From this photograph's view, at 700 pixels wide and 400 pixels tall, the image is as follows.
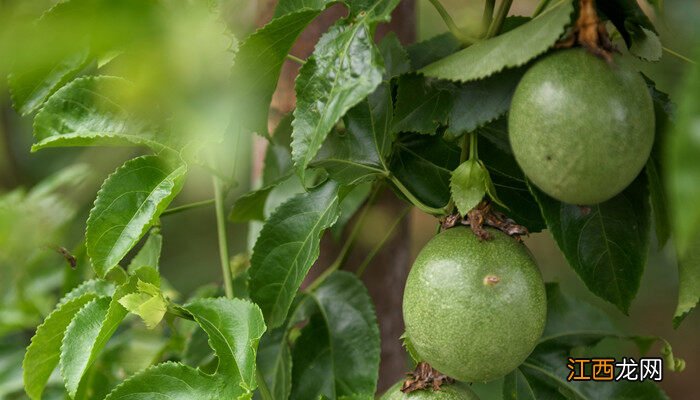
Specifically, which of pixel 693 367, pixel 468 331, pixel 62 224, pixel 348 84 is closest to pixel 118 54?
pixel 348 84

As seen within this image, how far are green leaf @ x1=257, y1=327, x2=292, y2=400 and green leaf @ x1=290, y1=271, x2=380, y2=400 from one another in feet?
0.04

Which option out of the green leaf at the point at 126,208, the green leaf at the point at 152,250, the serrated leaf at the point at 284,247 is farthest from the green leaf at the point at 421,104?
the green leaf at the point at 152,250

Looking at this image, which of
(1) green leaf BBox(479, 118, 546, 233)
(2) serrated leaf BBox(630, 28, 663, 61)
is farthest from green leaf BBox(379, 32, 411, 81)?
(2) serrated leaf BBox(630, 28, 663, 61)

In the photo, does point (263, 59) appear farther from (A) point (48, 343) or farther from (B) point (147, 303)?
(A) point (48, 343)

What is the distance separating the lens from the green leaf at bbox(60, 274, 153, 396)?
2.59ft

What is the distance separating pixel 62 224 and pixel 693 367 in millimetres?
2611

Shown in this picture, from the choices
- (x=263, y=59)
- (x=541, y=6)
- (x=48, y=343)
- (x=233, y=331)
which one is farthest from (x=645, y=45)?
(x=48, y=343)

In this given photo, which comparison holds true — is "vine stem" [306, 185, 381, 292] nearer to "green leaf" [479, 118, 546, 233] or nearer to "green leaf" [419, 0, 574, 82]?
"green leaf" [479, 118, 546, 233]

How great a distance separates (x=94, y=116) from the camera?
881 mm

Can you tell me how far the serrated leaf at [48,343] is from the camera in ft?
2.83

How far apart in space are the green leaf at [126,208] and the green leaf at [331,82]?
18 centimetres

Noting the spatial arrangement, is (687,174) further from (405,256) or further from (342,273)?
(405,256)

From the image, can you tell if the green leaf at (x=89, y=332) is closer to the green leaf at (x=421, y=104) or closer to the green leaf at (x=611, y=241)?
the green leaf at (x=421, y=104)

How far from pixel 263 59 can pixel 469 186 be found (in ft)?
0.74
